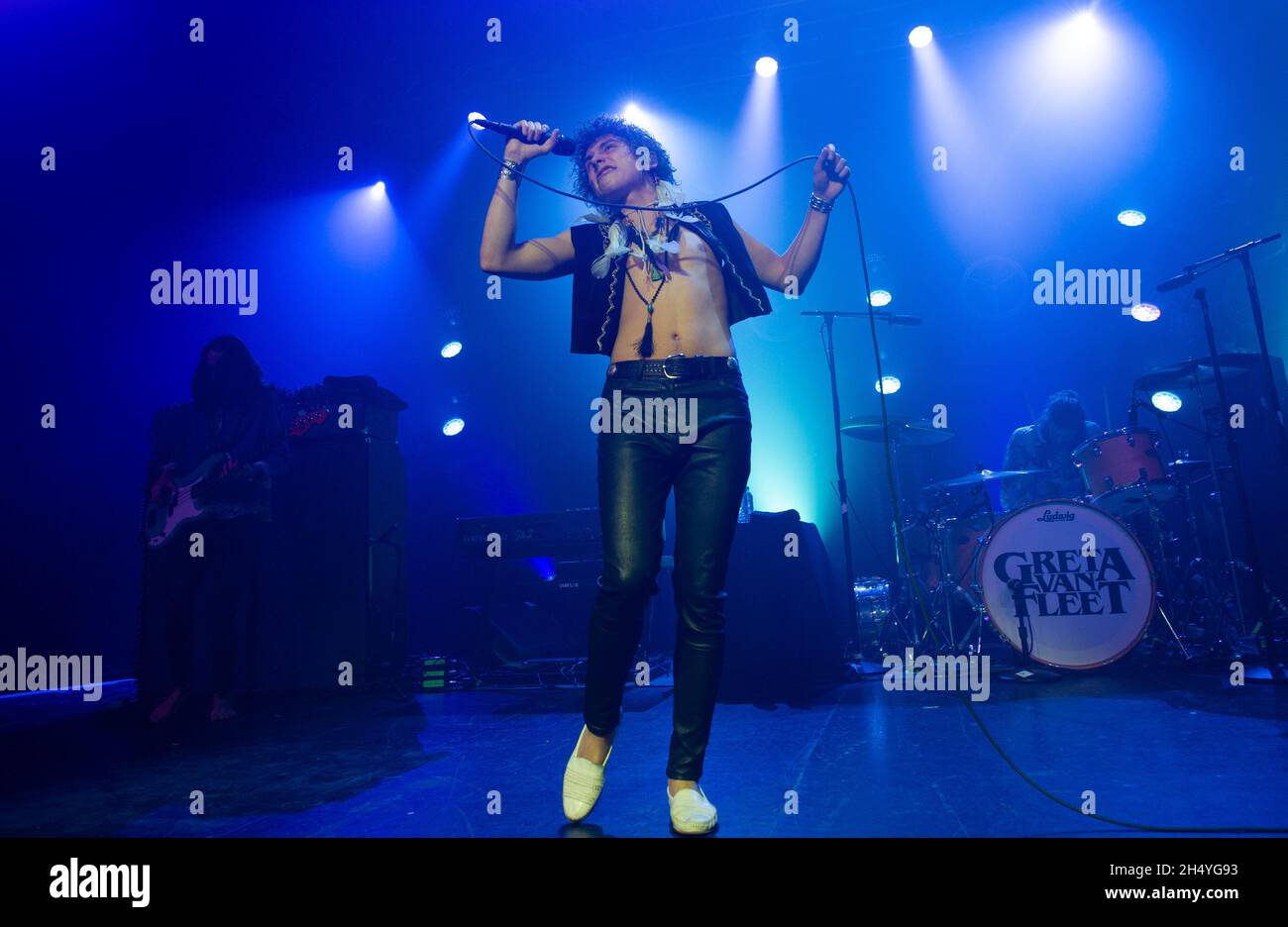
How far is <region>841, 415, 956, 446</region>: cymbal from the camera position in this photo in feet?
19.4

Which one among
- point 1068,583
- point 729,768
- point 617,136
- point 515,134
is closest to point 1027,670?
point 1068,583

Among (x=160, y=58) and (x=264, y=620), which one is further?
(x=160, y=58)

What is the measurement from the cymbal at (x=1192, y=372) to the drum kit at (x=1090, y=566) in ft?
0.06

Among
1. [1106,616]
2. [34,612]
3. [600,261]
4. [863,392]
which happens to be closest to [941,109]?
[863,392]

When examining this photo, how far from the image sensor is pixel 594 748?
6.75 ft

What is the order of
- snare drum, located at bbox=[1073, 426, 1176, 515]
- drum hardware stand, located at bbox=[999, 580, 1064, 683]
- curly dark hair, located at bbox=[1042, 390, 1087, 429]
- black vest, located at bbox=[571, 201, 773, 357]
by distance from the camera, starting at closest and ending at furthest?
black vest, located at bbox=[571, 201, 773, 357] < drum hardware stand, located at bbox=[999, 580, 1064, 683] < snare drum, located at bbox=[1073, 426, 1176, 515] < curly dark hair, located at bbox=[1042, 390, 1087, 429]

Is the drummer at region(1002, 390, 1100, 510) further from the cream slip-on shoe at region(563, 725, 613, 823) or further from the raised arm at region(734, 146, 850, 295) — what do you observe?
the cream slip-on shoe at region(563, 725, 613, 823)

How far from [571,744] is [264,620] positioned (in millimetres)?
3178

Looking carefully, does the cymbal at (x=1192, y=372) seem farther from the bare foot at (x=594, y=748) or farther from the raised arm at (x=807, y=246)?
the bare foot at (x=594, y=748)

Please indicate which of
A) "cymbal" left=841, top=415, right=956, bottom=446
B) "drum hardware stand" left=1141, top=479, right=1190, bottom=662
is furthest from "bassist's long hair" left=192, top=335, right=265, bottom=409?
"drum hardware stand" left=1141, top=479, right=1190, bottom=662

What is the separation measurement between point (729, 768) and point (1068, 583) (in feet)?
9.53

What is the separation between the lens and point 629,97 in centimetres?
762

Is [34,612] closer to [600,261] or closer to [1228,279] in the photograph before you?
[600,261]

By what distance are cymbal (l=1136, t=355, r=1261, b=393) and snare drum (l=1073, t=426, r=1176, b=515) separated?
28.7 inches
